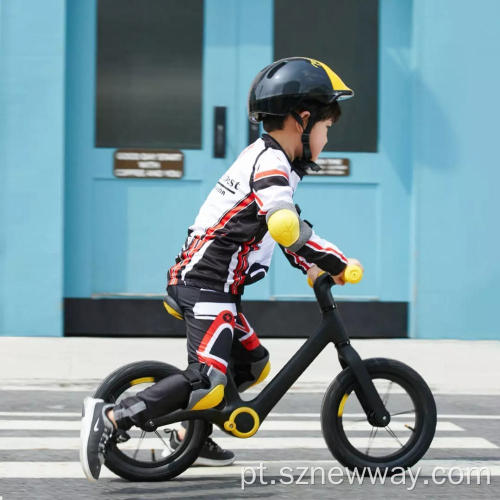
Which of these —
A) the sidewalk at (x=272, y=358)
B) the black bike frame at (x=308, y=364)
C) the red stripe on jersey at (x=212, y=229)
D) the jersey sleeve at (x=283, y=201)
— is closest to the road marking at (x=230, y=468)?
the black bike frame at (x=308, y=364)

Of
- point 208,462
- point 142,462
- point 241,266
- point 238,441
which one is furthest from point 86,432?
point 238,441

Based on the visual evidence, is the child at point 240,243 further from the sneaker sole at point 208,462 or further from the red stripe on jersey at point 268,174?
the sneaker sole at point 208,462

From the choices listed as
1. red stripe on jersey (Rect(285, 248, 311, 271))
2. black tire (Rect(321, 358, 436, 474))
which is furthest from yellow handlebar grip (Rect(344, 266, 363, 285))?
black tire (Rect(321, 358, 436, 474))

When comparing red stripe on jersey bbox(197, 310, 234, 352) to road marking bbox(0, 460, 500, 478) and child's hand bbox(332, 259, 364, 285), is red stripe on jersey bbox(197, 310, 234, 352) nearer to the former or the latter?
child's hand bbox(332, 259, 364, 285)

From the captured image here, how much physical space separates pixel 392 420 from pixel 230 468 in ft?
2.59

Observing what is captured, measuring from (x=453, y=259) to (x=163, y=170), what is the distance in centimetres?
240

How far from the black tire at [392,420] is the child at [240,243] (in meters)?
0.46

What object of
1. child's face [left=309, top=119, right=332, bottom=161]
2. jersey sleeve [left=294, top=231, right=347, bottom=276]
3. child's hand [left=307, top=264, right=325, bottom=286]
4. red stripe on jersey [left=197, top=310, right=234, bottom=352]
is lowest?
red stripe on jersey [left=197, top=310, right=234, bottom=352]

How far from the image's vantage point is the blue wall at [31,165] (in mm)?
8320

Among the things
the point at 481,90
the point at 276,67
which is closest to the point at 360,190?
the point at 481,90

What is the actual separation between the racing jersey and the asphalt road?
845mm

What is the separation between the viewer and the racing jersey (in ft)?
14.2

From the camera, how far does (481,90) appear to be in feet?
28.1

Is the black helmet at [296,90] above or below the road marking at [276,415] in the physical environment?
above
